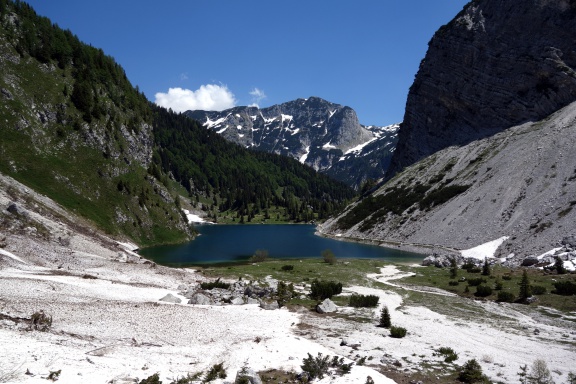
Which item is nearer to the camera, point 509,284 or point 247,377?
point 247,377

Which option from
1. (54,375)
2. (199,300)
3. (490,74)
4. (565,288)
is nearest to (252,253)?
(199,300)

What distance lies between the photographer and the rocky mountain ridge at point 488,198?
254ft

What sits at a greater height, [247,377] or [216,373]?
[247,377]

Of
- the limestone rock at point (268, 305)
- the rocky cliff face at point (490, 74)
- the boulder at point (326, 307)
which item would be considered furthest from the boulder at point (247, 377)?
the rocky cliff face at point (490, 74)

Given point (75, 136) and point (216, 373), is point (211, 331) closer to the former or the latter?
point (216, 373)

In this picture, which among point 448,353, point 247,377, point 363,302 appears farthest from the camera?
point 363,302

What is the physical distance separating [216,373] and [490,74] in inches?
6428

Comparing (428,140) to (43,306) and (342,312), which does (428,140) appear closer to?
(342,312)

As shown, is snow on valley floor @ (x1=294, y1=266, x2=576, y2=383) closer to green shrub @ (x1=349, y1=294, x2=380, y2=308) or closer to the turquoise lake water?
green shrub @ (x1=349, y1=294, x2=380, y2=308)

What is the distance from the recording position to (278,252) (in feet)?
329

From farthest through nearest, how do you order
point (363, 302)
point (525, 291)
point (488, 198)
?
1. point (488, 198)
2. point (525, 291)
3. point (363, 302)

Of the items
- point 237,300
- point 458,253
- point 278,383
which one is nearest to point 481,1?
point 458,253

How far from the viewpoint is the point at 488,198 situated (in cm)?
9638

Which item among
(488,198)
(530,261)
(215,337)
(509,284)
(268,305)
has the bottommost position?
(215,337)
